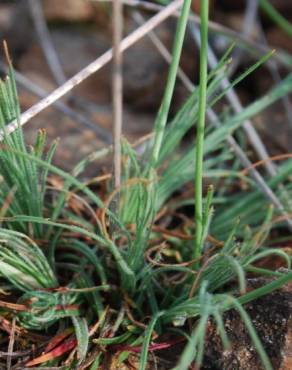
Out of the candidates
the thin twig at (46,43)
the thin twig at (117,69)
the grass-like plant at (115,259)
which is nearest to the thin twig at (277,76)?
the grass-like plant at (115,259)

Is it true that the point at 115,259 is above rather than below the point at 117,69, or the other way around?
below

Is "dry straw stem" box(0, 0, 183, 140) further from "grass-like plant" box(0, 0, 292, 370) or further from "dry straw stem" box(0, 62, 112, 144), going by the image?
"dry straw stem" box(0, 62, 112, 144)

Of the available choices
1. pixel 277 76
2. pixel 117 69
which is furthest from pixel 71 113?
pixel 117 69

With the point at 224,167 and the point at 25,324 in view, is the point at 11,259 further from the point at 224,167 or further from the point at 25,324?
the point at 224,167

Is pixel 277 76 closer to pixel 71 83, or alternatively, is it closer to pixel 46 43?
pixel 46 43

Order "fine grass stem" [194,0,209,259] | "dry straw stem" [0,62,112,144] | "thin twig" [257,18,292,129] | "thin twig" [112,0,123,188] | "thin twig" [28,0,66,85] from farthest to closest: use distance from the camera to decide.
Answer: "thin twig" [28,0,66,85] < "thin twig" [257,18,292,129] < "dry straw stem" [0,62,112,144] < "fine grass stem" [194,0,209,259] < "thin twig" [112,0,123,188]

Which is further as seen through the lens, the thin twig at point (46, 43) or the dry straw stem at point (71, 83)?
the thin twig at point (46, 43)

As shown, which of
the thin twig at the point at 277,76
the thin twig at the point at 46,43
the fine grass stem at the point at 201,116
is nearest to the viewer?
the fine grass stem at the point at 201,116

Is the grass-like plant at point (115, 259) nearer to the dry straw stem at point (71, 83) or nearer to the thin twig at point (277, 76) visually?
the dry straw stem at point (71, 83)

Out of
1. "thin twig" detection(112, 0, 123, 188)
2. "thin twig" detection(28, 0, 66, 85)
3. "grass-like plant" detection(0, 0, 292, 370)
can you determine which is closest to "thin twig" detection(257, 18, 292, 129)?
"grass-like plant" detection(0, 0, 292, 370)
